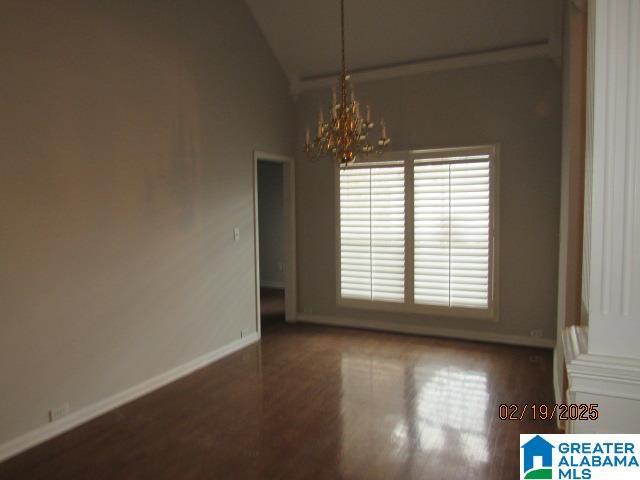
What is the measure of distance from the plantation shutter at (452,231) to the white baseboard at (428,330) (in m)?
0.36

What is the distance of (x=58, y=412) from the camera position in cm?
322

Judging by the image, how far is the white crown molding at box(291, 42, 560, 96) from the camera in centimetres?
476

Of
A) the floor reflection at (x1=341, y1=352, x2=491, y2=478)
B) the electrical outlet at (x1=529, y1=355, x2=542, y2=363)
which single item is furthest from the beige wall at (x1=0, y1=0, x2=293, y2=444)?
the electrical outlet at (x1=529, y1=355, x2=542, y2=363)

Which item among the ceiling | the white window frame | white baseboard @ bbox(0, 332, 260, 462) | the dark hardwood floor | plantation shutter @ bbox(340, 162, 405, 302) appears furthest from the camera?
plantation shutter @ bbox(340, 162, 405, 302)

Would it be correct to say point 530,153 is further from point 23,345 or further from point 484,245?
point 23,345

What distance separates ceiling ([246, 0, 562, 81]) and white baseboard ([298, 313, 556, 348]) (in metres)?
3.07

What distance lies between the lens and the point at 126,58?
373 centimetres

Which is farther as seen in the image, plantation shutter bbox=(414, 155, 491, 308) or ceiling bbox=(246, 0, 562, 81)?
plantation shutter bbox=(414, 155, 491, 308)

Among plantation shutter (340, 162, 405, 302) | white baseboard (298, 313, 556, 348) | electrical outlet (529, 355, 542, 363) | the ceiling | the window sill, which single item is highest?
the ceiling

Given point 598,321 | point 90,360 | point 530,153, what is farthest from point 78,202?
point 530,153

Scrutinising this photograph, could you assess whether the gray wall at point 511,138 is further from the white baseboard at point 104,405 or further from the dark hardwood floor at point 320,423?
the white baseboard at point 104,405

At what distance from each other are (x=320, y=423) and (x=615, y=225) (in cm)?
247

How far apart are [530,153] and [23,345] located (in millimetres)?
4734

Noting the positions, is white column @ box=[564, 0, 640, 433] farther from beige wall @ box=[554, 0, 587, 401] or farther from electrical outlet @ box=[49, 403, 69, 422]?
electrical outlet @ box=[49, 403, 69, 422]
